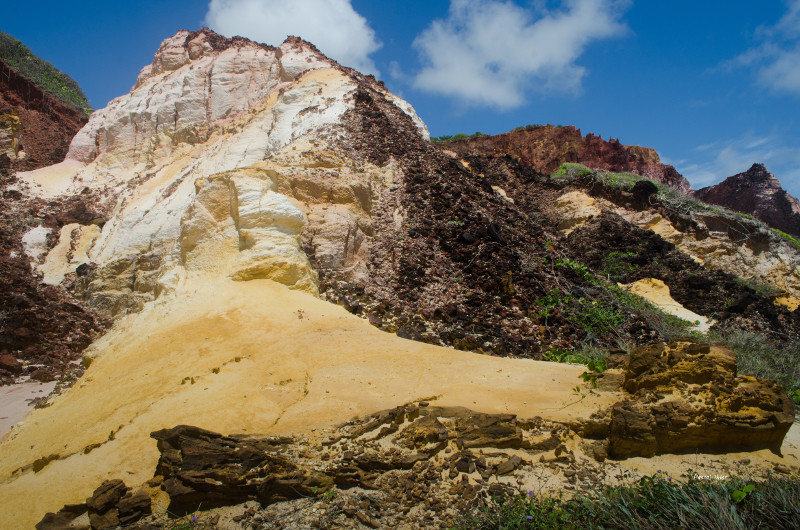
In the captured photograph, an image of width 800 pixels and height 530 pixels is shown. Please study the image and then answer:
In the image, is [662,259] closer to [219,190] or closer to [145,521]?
[219,190]

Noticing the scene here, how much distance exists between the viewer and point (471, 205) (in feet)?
35.7

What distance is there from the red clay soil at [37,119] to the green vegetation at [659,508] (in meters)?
19.7

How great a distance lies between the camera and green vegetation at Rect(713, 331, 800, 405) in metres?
5.11

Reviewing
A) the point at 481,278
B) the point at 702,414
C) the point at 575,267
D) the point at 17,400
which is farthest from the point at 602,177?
the point at 17,400

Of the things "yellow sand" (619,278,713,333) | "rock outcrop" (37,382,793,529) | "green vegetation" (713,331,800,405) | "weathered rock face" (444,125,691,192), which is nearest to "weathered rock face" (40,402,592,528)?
"rock outcrop" (37,382,793,529)

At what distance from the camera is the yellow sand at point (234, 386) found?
360 cm

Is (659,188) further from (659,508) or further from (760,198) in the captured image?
(659,508)

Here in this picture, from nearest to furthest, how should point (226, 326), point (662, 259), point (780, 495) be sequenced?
1. point (780, 495)
2. point (226, 326)
3. point (662, 259)

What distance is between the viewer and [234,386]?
4.52 m

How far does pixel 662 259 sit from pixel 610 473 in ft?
42.5

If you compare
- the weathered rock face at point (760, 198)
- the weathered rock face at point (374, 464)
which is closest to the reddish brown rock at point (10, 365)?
the weathered rock face at point (374, 464)

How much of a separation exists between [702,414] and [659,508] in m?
1.29

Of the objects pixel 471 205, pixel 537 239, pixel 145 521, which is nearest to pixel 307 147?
pixel 471 205

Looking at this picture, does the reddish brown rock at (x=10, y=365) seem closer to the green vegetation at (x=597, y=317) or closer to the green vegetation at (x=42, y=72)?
the green vegetation at (x=597, y=317)
